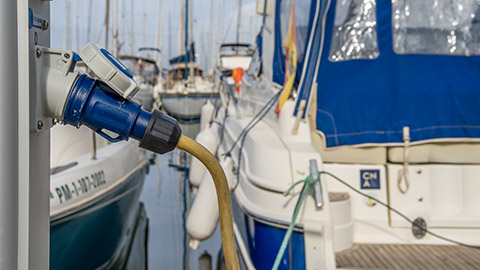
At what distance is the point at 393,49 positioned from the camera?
11.7 feet

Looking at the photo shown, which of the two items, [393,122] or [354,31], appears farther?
[354,31]

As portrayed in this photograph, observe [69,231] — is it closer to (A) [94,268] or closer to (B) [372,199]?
(A) [94,268]

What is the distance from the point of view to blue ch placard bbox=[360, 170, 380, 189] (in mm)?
3506

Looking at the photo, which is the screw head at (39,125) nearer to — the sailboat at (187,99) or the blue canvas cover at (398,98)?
the blue canvas cover at (398,98)

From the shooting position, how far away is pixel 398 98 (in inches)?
139

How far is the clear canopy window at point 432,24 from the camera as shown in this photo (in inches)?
140

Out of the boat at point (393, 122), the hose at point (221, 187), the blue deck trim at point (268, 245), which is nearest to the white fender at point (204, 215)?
the boat at point (393, 122)

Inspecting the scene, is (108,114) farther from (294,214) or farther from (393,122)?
(393,122)

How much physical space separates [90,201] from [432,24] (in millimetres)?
3298

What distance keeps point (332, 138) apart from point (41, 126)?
274 centimetres

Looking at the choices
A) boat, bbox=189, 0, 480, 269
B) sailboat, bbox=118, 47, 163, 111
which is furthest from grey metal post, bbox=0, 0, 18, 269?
sailboat, bbox=118, 47, 163, 111

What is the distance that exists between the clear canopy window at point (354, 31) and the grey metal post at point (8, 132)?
2951 mm

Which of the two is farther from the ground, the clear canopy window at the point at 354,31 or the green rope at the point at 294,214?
the clear canopy window at the point at 354,31

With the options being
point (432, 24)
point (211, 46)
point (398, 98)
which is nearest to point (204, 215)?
point (398, 98)
